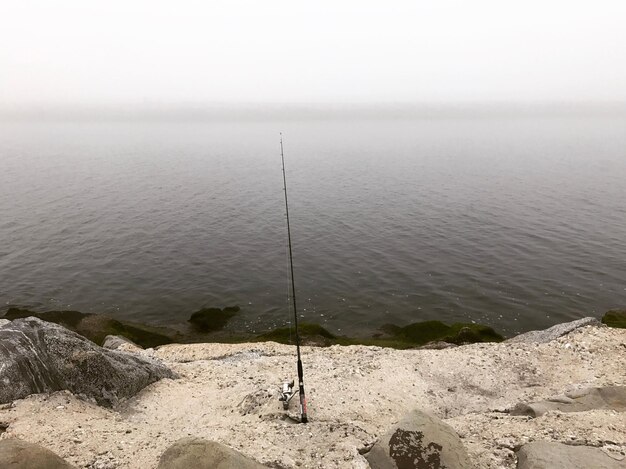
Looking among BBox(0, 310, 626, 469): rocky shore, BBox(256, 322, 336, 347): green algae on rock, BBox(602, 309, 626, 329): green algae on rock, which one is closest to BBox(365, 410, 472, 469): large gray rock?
BBox(0, 310, 626, 469): rocky shore

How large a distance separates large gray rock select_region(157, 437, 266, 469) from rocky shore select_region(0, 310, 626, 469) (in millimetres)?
24

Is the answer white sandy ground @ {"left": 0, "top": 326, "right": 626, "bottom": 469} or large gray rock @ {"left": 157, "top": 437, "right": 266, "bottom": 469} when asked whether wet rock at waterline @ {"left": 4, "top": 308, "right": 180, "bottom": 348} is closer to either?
white sandy ground @ {"left": 0, "top": 326, "right": 626, "bottom": 469}

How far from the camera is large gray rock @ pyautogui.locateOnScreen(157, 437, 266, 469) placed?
6496mm

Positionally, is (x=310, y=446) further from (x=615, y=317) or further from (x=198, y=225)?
(x=198, y=225)

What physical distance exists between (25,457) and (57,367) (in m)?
4.48

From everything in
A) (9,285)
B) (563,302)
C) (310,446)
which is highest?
(310,446)

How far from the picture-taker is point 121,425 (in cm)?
902

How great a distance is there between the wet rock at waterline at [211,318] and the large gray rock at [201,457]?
53.8ft

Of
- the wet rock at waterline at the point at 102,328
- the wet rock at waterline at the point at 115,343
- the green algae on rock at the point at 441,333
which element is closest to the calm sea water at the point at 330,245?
the wet rock at waterline at the point at 102,328

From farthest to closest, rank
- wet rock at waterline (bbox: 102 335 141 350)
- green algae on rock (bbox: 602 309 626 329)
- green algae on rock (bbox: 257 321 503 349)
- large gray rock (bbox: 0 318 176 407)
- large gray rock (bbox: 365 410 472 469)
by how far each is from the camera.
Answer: green algae on rock (bbox: 257 321 503 349) < green algae on rock (bbox: 602 309 626 329) < wet rock at waterline (bbox: 102 335 141 350) < large gray rock (bbox: 0 318 176 407) < large gray rock (bbox: 365 410 472 469)

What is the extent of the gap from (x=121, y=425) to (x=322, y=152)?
302 feet

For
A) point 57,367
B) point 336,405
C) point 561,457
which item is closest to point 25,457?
point 57,367

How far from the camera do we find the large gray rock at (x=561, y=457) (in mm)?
7008

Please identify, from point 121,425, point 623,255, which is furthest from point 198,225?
point 623,255
